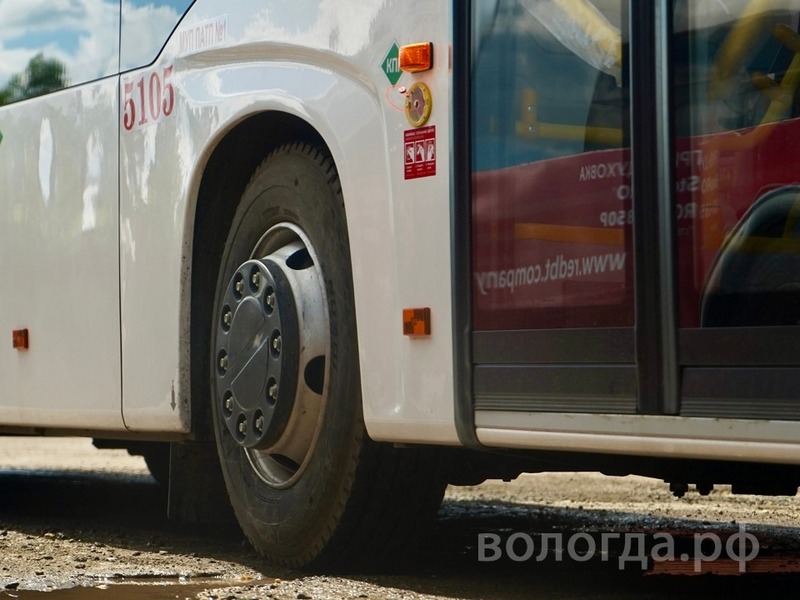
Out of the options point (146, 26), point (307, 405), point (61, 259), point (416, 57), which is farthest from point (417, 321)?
point (61, 259)

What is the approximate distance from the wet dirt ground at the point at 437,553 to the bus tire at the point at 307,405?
14 cm

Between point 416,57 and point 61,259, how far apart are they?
205cm

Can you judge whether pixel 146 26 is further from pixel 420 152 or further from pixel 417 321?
pixel 417 321

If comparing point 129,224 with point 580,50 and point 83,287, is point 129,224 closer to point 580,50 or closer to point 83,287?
point 83,287

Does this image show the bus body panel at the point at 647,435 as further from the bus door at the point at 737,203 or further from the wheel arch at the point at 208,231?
the wheel arch at the point at 208,231

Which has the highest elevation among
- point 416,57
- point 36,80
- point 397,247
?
point 36,80

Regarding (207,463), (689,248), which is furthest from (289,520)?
(689,248)

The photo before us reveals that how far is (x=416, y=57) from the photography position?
370 centimetres

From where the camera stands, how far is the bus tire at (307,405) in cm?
399

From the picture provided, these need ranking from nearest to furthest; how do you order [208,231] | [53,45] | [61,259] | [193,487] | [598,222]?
1. [598,222]
2. [208,231]
3. [193,487]
4. [61,259]
5. [53,45]

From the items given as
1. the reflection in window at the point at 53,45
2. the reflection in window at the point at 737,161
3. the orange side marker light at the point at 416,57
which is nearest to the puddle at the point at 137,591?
the orange side marker light at the point at 416,57

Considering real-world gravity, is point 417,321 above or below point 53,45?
below

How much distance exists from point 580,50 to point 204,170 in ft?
5.28

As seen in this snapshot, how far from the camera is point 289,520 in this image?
163 inches
